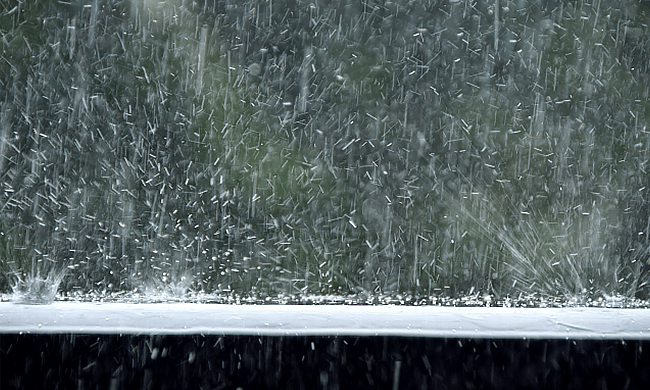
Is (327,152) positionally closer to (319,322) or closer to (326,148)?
(326,148)

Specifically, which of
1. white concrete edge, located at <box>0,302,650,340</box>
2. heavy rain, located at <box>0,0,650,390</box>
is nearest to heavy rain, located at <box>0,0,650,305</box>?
heavy rain, located at <box>0,0,650,390</box>

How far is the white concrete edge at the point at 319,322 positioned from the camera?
3.67 ft

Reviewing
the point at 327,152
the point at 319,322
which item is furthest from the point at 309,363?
the point at 327,152

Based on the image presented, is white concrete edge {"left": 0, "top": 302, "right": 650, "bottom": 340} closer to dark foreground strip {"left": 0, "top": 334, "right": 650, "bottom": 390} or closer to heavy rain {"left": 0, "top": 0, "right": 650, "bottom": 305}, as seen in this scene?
dark foreground strip {"left": 0, "top": 334, "right": 650, "bottom": 390}

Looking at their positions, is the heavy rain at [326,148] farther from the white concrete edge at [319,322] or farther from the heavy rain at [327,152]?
the white concrete edge at [319,322]

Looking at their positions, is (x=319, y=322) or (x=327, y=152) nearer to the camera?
(x=319, y=322)

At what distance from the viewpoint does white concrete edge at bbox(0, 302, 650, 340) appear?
1119mm

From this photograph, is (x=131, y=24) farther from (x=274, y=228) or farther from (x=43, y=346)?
(x=43, y=346)

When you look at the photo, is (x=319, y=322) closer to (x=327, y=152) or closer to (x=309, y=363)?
(x=309, y=363)

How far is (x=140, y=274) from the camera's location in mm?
1756

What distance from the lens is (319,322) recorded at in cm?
115

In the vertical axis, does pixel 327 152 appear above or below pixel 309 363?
above

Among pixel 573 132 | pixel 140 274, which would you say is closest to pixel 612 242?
pixel 573 132

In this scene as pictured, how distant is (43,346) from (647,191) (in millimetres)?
1780
